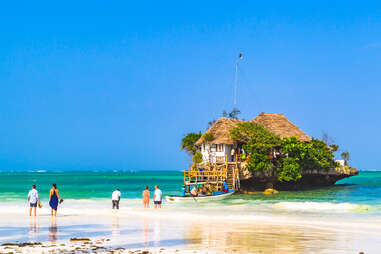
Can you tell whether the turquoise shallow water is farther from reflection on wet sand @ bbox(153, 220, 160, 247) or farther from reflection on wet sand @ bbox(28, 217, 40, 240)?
reflection on wet sand @ bbox(28, 217, 40, 240)

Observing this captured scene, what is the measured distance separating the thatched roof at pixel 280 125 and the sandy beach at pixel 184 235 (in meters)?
27.9

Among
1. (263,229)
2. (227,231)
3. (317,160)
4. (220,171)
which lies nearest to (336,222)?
(263,229)

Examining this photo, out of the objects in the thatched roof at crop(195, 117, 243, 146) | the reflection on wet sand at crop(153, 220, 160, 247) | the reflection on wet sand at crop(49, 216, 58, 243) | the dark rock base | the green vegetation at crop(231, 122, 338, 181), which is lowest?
the reflection on wet sand at crop(153, 220, 160, 247)

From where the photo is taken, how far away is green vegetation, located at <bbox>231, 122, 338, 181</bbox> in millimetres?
44688

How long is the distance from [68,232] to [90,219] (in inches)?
193

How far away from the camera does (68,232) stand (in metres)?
16.5

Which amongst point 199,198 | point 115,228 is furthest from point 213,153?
point 115,228

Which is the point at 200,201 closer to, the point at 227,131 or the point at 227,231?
the point at 227,131

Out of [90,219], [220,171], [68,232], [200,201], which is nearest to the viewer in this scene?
[68,232]

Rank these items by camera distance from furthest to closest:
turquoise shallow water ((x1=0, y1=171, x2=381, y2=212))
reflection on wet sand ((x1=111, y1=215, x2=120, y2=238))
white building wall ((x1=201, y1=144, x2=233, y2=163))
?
white building wall ((x1=201, y1=144, x2=233, y2=163)), turquoise shallow water ((x1=0, y1=171, x2=381, y2=212)), reflection on wet sand ((x1=111, y1=215, x2=120, y2=238))

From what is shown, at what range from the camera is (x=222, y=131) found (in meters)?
45.6

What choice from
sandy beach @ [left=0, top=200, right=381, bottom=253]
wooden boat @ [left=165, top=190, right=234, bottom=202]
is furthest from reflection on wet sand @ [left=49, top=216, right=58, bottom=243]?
wooden boat @ [left=165, top=190, right=234, bottom=202]

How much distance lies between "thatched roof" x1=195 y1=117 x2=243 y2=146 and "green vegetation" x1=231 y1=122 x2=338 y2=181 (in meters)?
0.71

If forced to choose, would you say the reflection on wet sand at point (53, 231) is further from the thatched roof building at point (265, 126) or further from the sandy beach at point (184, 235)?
the thatched roof building at point (265, 126)
